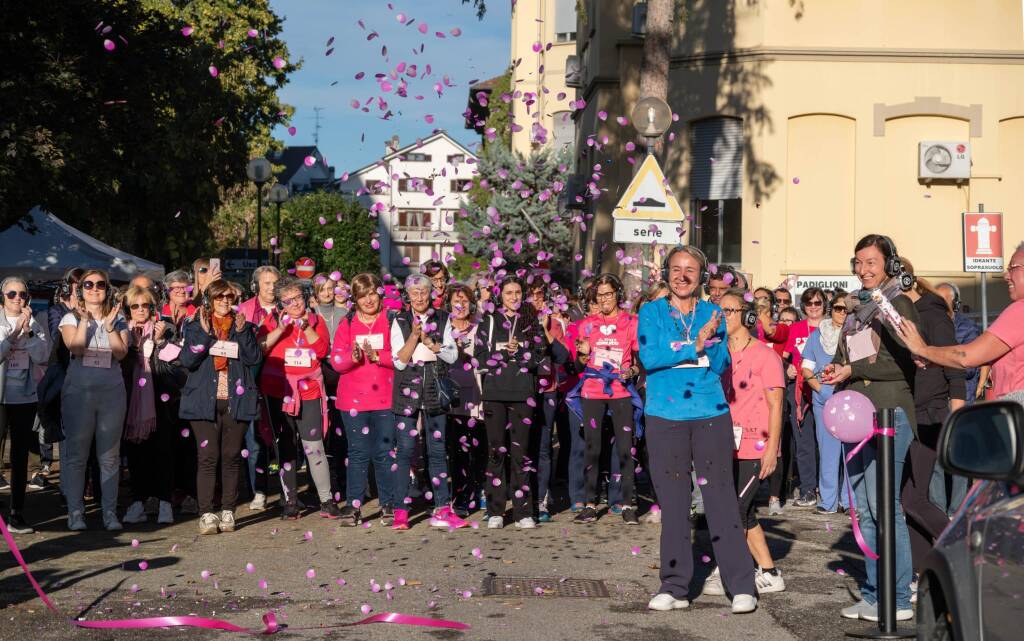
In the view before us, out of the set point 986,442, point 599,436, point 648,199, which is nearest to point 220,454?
point 599,436

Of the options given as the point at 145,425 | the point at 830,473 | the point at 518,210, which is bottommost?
the point at 830,473

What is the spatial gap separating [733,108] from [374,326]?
1428 centimetres

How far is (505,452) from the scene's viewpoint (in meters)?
11.3

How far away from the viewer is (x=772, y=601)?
26.6 feet

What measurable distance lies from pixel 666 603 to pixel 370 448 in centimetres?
416

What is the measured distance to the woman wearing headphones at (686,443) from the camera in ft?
25.4

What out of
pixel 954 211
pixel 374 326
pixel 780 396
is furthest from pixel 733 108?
pixel 780 396

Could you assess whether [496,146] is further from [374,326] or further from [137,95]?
[374,326]

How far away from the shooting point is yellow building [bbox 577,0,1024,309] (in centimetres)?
2373

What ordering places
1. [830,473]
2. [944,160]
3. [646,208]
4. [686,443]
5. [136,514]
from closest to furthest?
[686,443] < [136,514] < [830,473] < [646,208] < [944,160]

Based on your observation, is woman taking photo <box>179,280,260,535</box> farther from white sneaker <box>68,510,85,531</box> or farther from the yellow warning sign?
the yellow warning sign

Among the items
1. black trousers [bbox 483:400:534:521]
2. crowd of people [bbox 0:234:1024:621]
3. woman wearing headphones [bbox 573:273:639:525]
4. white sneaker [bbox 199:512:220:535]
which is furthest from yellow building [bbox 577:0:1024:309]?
white sneaker [bbox 199:512:220:535]

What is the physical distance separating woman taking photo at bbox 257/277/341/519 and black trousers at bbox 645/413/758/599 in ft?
14.8

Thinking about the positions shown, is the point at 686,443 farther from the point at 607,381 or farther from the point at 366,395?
the point at 366,395
